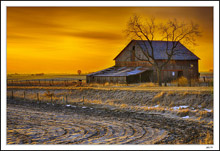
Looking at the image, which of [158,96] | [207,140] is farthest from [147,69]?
[207,140]

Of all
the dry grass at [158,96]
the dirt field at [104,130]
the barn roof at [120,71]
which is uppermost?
the barn roof at [120,71]

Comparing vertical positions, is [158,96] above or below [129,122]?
above

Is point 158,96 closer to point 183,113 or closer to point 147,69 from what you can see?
point 183,113

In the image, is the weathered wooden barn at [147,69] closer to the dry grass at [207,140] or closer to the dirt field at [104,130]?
the dirt field at [104,130]

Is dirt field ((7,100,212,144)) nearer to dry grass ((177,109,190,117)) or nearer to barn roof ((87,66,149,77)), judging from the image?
dry grass ((177,109,190,117))

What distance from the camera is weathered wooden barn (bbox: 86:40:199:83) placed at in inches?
1329

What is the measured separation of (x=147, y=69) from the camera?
114 ft

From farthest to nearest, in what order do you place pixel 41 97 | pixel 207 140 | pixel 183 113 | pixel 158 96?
pixel 41 97 → pixel 158 96 → pixel 183 113 → pixel 207 140

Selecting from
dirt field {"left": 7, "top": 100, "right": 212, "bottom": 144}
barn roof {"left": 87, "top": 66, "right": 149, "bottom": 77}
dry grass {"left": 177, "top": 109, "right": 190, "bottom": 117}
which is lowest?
dirt field {"left": 7, "top": 100, "right": 212, "bottom": 144}

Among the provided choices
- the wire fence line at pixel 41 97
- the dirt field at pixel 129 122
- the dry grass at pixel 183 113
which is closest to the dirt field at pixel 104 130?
the dirt field at pixel 129 122

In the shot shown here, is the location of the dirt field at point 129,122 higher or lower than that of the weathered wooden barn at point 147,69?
lower

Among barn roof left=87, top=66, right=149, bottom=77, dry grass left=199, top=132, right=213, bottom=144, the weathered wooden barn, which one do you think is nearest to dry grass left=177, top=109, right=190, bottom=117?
dry grass left=199, top=132, right=213, bottom=144

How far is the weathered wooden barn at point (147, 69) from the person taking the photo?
1329 inches

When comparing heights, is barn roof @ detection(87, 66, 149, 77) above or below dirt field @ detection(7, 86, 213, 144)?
above
